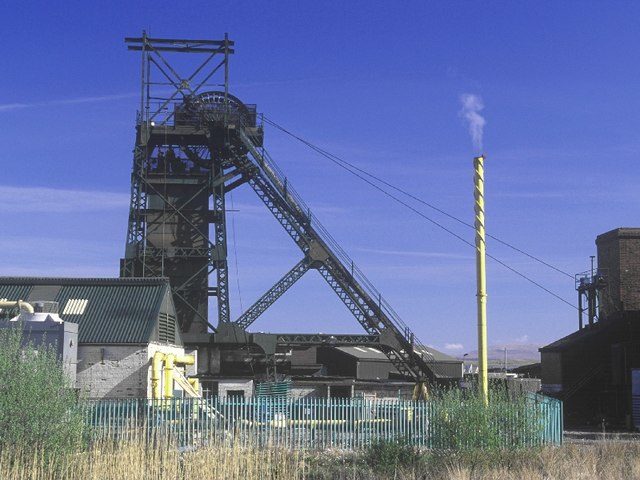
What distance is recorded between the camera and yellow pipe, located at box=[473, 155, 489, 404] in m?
20.5

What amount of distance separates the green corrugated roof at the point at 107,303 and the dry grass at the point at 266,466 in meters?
12.5

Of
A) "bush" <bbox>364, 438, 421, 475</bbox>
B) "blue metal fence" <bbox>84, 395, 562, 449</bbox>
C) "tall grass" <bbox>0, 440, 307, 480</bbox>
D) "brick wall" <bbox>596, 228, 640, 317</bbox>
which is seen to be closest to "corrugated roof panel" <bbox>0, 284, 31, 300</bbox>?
"blue metal fence" <bbox>84, 395, 562, 449</bbox>

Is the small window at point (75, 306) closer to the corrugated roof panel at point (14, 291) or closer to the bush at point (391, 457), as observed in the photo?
the corrugated roof panel at point (14, 291)

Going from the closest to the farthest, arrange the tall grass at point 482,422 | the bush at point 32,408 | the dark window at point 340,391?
the bush at point 32,408 → the tall grass at point 482,422 → the dark window at point 340,391

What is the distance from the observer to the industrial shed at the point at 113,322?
3186 cm

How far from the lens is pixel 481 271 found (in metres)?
20.8

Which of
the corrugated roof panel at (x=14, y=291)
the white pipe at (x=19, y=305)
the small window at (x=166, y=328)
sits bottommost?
the small window at (x=166, y=328)

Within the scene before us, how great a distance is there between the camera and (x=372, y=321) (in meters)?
43.7

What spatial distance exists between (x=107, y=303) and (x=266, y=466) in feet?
55.5

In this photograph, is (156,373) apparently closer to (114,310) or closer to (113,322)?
(113,322)

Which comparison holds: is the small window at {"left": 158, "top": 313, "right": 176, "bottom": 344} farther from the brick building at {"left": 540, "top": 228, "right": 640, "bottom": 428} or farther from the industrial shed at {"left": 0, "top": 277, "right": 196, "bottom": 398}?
the brick building at {"left": 540, "top": 228, "right": 640, "bottom": 428}

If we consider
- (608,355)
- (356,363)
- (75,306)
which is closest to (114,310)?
(75,306)

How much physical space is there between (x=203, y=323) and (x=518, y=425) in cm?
2662

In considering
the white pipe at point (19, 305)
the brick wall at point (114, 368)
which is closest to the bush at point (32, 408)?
the brick wall at point (114, 368)
